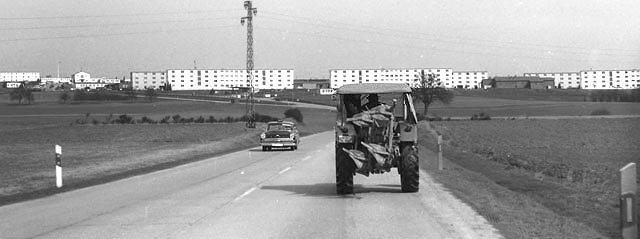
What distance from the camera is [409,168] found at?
16.4 metres

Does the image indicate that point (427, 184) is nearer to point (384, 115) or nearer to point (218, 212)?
point (384, 115)

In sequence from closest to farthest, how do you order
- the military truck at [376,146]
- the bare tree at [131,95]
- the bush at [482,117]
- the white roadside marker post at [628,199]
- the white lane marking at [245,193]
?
the white roadside marker post at [628,199]
the white lane marking at [245,193]
the military truck at [376,146]
the bush at [482,117]
the bare tree at [131,95]

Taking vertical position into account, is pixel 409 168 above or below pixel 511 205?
above

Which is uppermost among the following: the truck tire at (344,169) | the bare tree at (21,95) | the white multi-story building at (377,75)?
the white multi-story building at (377,75)

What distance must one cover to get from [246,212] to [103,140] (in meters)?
51.5

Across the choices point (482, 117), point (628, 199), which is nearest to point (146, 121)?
point (482, 117)

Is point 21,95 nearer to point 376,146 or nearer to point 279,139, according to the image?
point 279,139

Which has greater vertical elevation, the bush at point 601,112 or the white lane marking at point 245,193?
the bush at point 601,112

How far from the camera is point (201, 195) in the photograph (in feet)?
55.1

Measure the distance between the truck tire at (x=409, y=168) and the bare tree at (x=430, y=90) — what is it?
107 meters

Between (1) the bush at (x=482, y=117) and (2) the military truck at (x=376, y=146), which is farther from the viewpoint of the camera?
(1) the bush at (x=482, y=117)

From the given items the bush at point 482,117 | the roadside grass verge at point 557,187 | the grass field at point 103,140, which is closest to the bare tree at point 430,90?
the bush at point 482,117

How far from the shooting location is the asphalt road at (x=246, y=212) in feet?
35.4

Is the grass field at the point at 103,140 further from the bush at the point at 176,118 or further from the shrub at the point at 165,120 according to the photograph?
the bush at the point at 176,118
